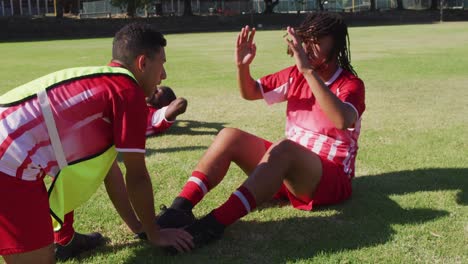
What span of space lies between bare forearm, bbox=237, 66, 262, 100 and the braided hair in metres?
0.44

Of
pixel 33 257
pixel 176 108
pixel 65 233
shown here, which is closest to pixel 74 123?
pixel 33 257

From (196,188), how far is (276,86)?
990 millimetres

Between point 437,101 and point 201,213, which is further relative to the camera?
point 437,101

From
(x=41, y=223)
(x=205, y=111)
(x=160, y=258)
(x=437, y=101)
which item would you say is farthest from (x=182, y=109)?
(x=437, y=101)

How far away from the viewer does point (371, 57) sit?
16.5 m

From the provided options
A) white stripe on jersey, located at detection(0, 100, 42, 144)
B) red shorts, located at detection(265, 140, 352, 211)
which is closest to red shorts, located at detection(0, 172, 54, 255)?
white stripe on jersey, located at detection(0, 100, 42, 144)

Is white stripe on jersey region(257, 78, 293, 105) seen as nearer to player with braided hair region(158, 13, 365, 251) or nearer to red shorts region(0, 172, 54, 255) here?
player with braided hair region(158, 13, 365, 251)

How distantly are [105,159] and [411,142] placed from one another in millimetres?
3928

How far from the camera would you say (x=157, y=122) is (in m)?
6.40

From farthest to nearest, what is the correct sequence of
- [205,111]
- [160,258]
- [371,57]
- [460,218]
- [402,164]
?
[371,57] < [205,111] < [402,164] < [460,218] < [160,258]

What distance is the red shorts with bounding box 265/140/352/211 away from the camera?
11.9ft

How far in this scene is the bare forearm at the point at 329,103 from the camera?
3.34 metres

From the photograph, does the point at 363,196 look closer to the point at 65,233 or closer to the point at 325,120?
the point at 325,120

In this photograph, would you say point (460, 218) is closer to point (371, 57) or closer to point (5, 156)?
point (5, 156)
